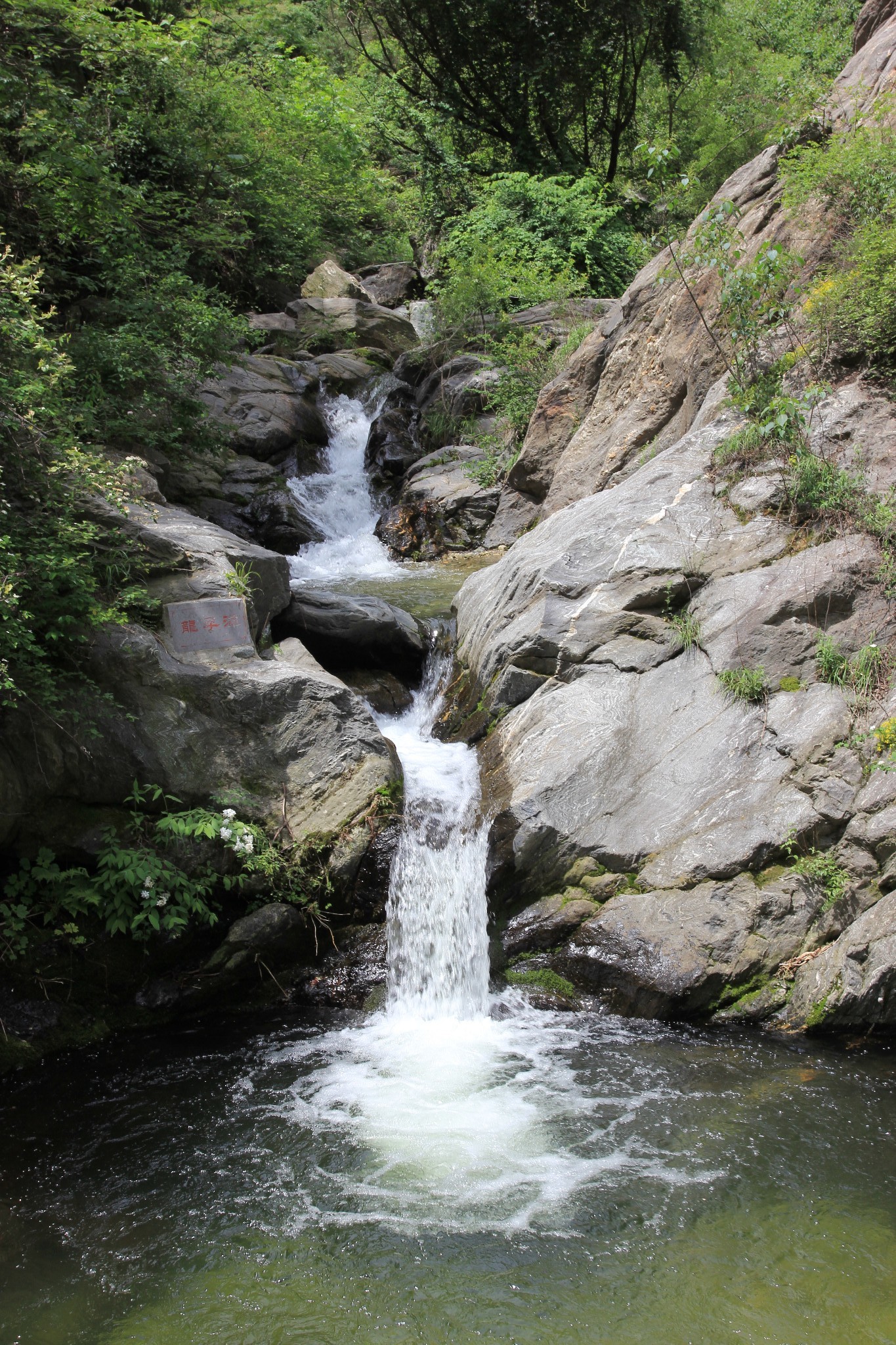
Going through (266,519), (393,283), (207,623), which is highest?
(393,283)

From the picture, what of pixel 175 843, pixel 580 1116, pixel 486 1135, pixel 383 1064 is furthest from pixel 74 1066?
pixel 580 1116

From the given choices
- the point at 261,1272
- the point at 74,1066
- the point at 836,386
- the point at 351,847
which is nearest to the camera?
the point at 261,1272

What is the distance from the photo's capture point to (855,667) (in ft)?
20.5

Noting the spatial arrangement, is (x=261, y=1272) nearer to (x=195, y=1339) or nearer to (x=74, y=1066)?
(x=195, y=1339)

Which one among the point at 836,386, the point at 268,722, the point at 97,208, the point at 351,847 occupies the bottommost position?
the point at 351,847

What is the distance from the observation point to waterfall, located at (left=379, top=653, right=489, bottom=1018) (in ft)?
20.6

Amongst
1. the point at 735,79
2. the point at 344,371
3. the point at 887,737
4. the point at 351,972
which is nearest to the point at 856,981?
the point at 887,737

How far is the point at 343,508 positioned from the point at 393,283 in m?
10.6

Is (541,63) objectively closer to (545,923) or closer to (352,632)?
(352,632)

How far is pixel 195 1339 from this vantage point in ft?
11.5

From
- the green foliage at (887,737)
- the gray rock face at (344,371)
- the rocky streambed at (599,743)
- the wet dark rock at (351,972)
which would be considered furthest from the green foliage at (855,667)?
the gray rock face at (344,371)

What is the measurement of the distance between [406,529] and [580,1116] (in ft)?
34.8

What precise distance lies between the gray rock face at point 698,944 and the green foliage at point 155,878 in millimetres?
2174

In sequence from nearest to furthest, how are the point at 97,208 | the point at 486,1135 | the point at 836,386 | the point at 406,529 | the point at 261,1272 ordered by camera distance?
the point at 261,1272, the point at 486,1135, the point at 836,386, the point at 97,208, the point at 406,529
